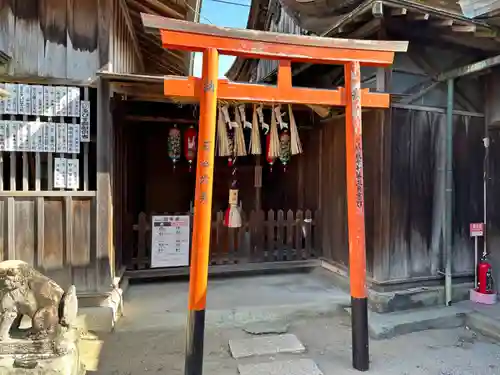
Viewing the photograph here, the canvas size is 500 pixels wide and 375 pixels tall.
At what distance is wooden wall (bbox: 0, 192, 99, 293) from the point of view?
5.22 metres

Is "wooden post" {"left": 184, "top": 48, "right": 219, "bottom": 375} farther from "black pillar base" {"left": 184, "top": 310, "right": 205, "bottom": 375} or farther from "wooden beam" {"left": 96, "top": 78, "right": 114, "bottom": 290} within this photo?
"wooden beam" {"left": 96, "top": 78, "right": 114, "bottom": 290}

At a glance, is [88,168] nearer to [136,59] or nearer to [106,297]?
[106,297]

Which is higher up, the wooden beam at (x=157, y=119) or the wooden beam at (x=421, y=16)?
the wooden beam at (x=421, y=16)

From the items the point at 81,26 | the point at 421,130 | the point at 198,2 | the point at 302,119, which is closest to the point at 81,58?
the point at 81,26

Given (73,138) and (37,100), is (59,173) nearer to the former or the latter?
(73,138)

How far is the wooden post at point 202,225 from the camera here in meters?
4.13

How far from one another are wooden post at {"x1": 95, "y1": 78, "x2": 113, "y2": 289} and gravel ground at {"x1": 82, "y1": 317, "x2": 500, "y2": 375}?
2.91 feet

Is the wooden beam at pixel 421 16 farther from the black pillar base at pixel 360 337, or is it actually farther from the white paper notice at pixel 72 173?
the white paper notice at pixel 72 173

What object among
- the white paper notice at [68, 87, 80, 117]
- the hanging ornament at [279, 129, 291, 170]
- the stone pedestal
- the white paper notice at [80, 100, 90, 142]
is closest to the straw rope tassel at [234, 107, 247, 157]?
the hanging ornament at [279, 129, 291, 170]

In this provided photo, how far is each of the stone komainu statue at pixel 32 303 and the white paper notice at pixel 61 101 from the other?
7.46ft

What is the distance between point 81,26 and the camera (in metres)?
5.42

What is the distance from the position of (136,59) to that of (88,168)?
194 inches

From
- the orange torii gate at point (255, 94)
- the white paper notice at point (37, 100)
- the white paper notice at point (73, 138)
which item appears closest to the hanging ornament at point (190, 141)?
the white paper notice at point (73, 138)

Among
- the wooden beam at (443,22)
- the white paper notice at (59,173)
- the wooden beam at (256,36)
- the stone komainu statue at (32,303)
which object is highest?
the wooden beam at (443,22)
